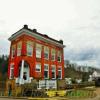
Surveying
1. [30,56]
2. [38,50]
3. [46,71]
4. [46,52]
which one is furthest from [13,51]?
[46,71]

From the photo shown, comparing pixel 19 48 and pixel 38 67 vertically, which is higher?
pixel 19 48

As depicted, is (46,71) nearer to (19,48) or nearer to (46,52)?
(46,52)

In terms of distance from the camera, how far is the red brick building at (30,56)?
35.1 metres

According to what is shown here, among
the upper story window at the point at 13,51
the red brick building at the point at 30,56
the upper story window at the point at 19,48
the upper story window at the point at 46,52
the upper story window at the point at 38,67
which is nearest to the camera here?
the red brick building at the point at 30,56

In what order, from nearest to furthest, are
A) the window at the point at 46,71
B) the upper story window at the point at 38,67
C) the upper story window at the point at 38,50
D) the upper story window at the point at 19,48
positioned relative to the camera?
1. the upper story window at the point at 19,48
2. the upper story window at the point at 38,67
3. the upper story window at the point at 38,50
4. the window at the point at 46,71

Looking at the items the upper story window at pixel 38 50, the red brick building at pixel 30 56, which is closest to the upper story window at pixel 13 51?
the red brick building at pixel 30 56

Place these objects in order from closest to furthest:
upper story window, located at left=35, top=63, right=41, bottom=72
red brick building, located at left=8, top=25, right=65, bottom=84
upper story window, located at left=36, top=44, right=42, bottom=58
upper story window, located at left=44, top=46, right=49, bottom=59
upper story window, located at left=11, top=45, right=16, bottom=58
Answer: red brick building, located at left=8, top=25, right=65, bottom=84, upper story window, located at left=35, top=63, right=41, bottom=72, upper story window, located at left=36, top=44, right=42, bottom=58, upper story window, located at left=11, top=45, right=16, bottom=58, upper story window, located at left=44, top=46, right=49, bottom=59

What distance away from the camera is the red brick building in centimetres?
3506

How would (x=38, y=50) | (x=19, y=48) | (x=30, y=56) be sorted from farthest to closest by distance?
(x=38, y=50) → (x=19, y=48) → (x=30, y=56)

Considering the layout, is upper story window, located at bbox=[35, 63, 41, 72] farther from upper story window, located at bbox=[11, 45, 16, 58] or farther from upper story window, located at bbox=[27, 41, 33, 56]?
upper story window, located at bbox=[11, 45, 16, 58]

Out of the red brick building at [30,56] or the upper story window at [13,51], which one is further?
the upper story window at [13,51]

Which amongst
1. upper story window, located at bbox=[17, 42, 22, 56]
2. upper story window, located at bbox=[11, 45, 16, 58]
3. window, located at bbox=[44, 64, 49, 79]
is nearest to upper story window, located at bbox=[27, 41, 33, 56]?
upper story window, located at bbox=[17, 42, 22, 56]

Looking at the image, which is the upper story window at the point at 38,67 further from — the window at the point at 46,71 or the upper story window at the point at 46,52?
the upper story window at the point at 46,52

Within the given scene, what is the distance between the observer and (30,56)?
35750 millimetres
